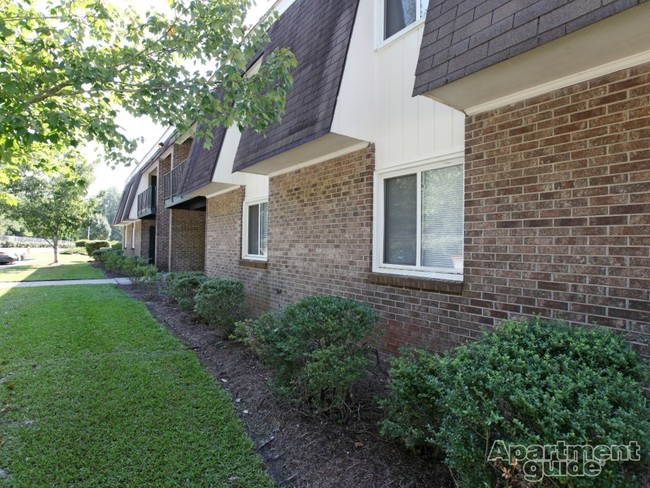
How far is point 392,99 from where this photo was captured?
17.0 ft

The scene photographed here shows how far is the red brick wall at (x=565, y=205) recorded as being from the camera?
296 centimetres

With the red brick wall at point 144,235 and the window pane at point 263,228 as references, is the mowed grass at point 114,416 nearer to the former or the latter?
the window pane at point 263,228

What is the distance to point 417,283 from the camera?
15.3 ft

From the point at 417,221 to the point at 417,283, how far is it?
0.82 meters

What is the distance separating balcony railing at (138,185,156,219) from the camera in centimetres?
2014

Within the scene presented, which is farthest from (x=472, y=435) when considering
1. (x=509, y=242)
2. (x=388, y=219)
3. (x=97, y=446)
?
(x=388, y=219)

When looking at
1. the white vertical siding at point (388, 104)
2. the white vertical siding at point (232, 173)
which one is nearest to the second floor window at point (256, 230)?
the white vertical siding at point (232, 173)

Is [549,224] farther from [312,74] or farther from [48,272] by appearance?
[48,272]

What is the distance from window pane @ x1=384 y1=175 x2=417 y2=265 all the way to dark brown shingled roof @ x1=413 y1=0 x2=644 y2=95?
5.33 ft

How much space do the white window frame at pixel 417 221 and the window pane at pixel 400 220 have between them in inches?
2.6

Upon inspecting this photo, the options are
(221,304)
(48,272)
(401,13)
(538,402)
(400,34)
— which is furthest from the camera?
(48,272)

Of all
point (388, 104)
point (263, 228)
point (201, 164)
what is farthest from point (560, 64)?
point (201, 164)

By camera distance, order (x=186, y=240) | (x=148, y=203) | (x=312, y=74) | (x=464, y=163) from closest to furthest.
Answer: (x=464, y=163)
(x=312, y=74)
(x=186, y=240)
(x=148, y=203)

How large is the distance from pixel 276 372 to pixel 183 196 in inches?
384
